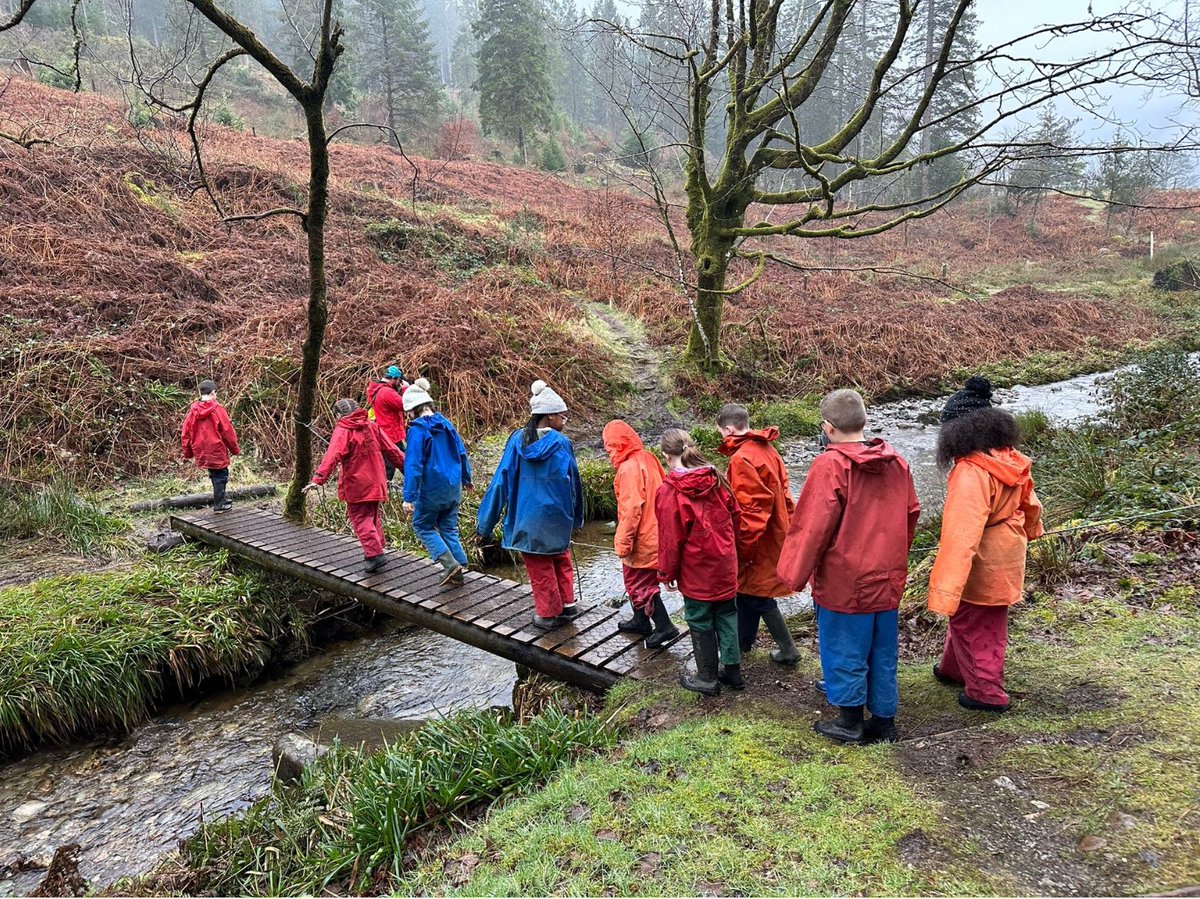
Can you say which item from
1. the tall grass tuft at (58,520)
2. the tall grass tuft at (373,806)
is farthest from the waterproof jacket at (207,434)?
the tall grass tuft at (373,806)

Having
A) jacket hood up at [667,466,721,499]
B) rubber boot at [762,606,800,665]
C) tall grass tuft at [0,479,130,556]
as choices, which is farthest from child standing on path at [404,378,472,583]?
tall grass tuft at [0,479,130,556]

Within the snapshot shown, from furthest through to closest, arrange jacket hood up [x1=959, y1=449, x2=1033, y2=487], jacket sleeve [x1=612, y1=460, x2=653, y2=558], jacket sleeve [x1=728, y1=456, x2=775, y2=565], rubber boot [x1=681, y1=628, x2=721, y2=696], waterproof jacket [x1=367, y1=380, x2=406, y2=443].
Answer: waterproof jacket [x1=367, y1=380, x2=406, y2=443] < jacket sleeve [x1=612, y1=460, x2=653, y2=558] < jacket sleeve [x1=728, y1=456, x2=775, y2=565] < rubber boot [x1=681, y1=628, x2=721, y2=696] < jacket hood up [x1=959, y1=449, x2=1033, y2=487]

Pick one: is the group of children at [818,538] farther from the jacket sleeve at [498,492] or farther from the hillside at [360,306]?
the hillside at [360,306]

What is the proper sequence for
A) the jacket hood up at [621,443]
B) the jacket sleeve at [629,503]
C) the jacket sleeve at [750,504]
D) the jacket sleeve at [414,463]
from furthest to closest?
the jacket sleeve at [414,463] < the jacket hood up at [621,443] < the jacket sleeve at [629,503] < the jacket sleeve at [750,504]

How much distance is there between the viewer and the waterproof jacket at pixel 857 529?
3.14m

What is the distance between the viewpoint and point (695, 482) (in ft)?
11.9

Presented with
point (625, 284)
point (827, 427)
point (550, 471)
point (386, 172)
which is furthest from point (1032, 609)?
point (386, 172)

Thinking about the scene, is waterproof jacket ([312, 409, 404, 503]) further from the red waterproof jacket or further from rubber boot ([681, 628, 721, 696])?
rubber boot ([681, 628, 721, 696])

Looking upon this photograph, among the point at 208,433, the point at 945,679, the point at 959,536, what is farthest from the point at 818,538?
the point at 208,433

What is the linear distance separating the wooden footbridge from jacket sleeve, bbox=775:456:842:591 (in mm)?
1422

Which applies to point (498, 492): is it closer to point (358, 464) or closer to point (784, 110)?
point (358, 464)

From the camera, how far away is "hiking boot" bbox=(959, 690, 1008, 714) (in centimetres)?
336

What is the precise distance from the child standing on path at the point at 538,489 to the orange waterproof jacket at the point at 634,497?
0.38 m

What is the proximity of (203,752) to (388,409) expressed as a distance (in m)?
4.29
